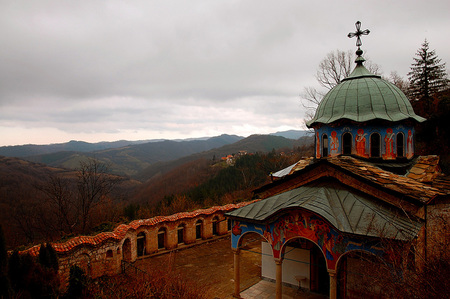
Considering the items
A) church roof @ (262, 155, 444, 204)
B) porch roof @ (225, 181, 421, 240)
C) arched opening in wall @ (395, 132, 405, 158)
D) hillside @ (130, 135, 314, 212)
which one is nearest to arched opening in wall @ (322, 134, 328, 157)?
church roof @ (262, 155, 444, 204)

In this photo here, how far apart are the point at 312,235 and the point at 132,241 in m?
11.3

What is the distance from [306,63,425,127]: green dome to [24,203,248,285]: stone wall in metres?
Answer: 11.1

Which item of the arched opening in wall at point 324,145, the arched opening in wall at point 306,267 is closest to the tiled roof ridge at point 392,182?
the arched opening in wall at point 324,145

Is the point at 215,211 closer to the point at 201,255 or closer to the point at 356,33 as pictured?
the point at 201,255

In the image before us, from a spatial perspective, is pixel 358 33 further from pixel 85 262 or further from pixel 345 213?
pixel 85 262

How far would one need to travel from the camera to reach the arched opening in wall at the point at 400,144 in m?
13.3

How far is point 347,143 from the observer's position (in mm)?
13734

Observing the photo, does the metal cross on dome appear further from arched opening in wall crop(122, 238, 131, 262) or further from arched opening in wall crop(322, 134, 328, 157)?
arched opening in wall crop(122, 238, 131, 262)

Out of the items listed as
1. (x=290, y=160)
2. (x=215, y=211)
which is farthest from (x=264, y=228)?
(x=290, y=160)

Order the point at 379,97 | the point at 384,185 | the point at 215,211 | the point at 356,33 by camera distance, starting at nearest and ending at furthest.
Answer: the point at 384,185, the point at 379,97, the point at 356,33, the point at 215,211

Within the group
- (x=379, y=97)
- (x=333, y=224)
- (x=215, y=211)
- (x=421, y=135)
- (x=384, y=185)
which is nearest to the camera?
(x=333, y=224)

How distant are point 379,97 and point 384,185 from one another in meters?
6.15

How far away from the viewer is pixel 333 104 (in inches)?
575

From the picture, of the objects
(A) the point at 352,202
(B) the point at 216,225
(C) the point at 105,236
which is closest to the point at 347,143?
(A) the point at 352,202
